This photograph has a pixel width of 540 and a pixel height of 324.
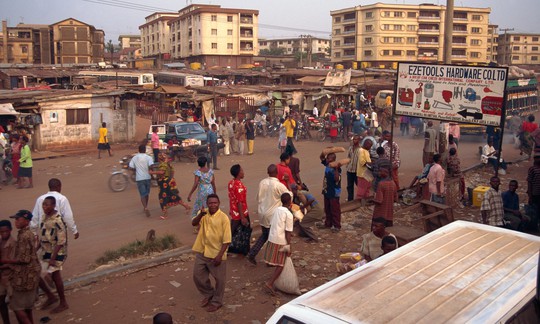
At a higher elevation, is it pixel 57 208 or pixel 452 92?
pixel 452 92

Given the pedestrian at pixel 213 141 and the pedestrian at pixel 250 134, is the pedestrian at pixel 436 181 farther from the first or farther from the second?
the pedestrian at pixel 250 134

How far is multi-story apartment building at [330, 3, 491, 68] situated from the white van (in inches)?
2920

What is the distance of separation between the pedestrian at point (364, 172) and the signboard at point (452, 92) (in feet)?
4.34

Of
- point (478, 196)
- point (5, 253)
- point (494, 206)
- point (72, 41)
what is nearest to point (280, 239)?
point (5, 253)

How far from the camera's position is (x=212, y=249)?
19.9 feet

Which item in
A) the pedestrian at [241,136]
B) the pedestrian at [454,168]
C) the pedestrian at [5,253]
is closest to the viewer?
the pedestrian at [5,253]

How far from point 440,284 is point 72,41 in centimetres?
6258

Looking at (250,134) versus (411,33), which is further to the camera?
(411,33)

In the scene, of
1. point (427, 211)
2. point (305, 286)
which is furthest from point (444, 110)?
point (305, 286)

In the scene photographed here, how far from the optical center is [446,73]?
34.7 feet

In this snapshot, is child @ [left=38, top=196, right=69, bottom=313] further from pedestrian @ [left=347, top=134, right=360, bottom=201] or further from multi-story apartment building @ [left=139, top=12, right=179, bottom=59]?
multi-story apartment building @ [left=139, top=12, right=179, bottom=59]

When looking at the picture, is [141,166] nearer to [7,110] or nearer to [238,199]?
[238,199]

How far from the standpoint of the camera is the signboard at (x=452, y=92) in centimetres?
979

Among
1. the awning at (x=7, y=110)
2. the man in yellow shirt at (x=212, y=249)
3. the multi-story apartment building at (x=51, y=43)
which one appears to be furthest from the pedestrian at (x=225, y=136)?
the multi-story apartment building at (x=51, y=43)
